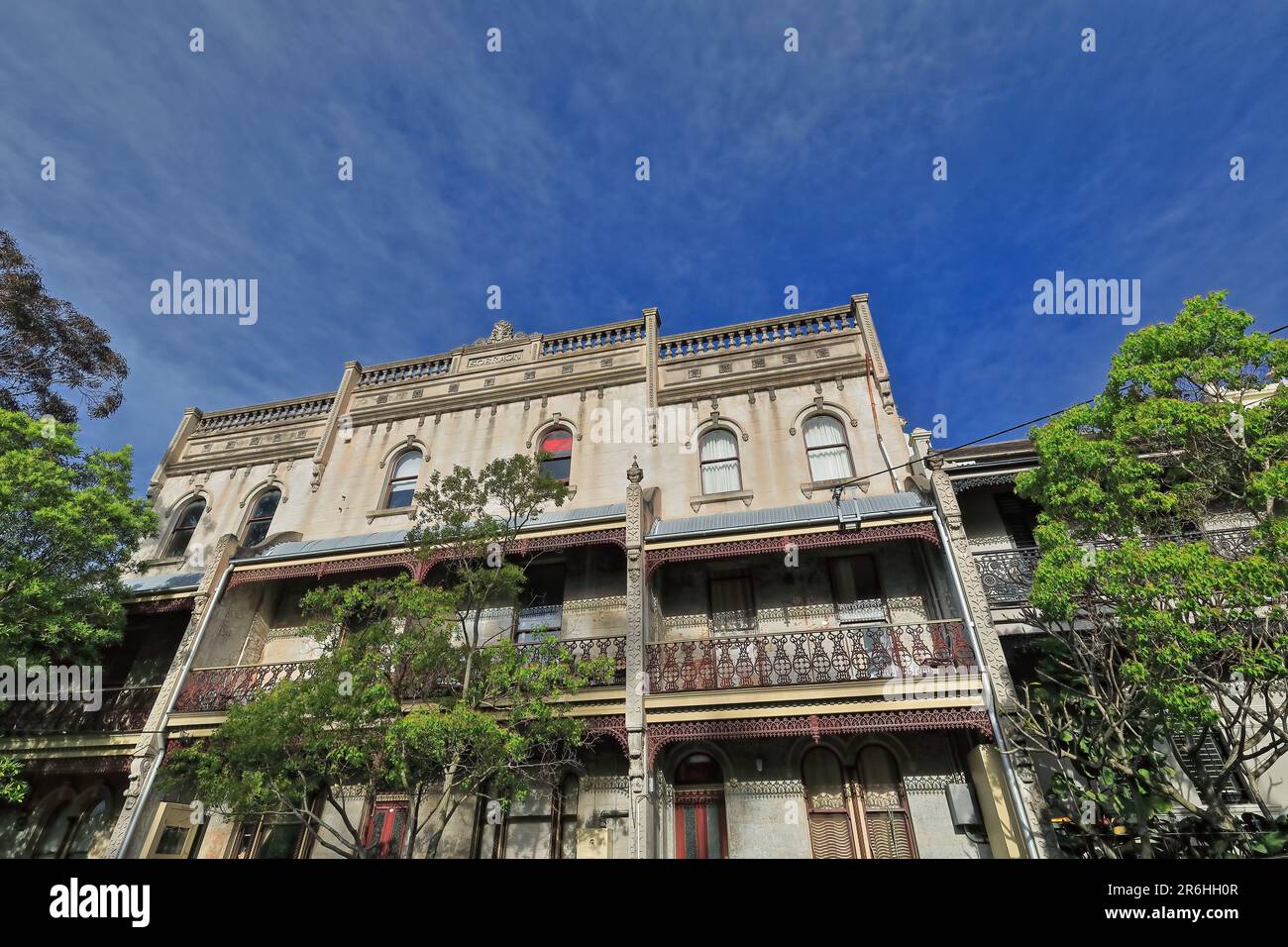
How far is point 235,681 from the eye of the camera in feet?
40.3

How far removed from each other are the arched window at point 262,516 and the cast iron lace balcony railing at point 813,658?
1207cm

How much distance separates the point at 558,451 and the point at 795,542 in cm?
702

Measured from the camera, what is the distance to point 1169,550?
7707 millimetres

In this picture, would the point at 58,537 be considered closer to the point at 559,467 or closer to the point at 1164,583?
the point at 559,467

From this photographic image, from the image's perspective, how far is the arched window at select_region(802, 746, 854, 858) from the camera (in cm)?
1038

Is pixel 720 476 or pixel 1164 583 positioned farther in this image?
pixel 720 476

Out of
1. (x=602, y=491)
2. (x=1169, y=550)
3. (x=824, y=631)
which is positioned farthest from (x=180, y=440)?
(x=1169, y=550)

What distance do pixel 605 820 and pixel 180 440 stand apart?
56.6 feet

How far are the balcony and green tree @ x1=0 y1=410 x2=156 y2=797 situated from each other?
1699mm

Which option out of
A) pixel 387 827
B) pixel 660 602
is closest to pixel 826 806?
pixel 660 602

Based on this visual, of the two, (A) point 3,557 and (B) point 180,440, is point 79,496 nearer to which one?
(A) point 3,557

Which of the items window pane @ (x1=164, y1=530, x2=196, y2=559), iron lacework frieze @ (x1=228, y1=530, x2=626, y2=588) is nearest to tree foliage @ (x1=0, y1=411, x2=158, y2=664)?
iron lacework frieze @ (x1=228, y1=530, x2=626, y2=588)

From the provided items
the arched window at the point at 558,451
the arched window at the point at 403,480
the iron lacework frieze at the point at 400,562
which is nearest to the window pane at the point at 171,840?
the iron lacework frieze at the point at 400,562

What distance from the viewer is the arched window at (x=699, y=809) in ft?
35.5
